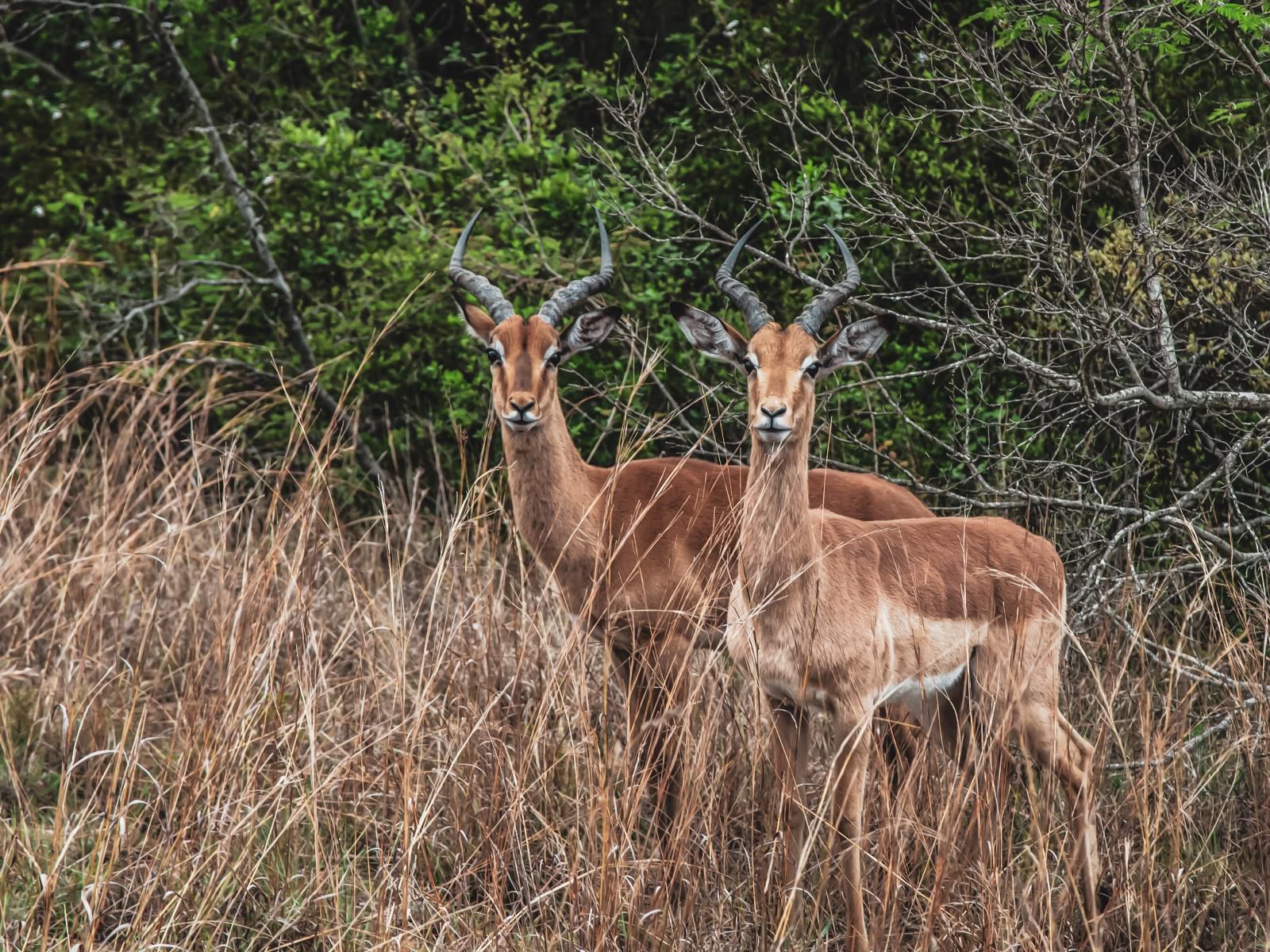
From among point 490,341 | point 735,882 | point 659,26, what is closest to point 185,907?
point 735,882

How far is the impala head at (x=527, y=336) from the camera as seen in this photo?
509 centimetres

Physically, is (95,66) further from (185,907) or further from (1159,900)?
(1159,900)

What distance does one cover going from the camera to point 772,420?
3.96m

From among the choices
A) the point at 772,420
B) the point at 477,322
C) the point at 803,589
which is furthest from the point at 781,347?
the point at 477,322

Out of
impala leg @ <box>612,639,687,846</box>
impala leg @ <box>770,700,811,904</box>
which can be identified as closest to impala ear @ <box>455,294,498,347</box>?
impala leg @ <box>612,639,687,846</box>

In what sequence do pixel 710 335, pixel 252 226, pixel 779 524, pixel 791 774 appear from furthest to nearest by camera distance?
pixel 252 226
pixel 710 335
pixel 779 524
pixel 791 774

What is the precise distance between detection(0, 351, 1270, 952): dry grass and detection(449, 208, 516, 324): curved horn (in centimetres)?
105

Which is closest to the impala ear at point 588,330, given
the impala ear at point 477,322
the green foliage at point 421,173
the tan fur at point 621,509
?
the tan fur at point 621,509

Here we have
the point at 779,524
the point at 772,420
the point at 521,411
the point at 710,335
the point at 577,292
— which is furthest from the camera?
the point at 577,292

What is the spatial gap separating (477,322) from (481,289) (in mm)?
221

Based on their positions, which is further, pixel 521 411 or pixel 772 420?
pixel 521 411

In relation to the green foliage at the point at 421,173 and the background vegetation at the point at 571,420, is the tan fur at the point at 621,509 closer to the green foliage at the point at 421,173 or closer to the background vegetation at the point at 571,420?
the background vegetation at the point at 571,420

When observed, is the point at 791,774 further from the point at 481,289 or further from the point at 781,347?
the point at 481,289

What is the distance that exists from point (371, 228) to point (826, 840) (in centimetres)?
547
